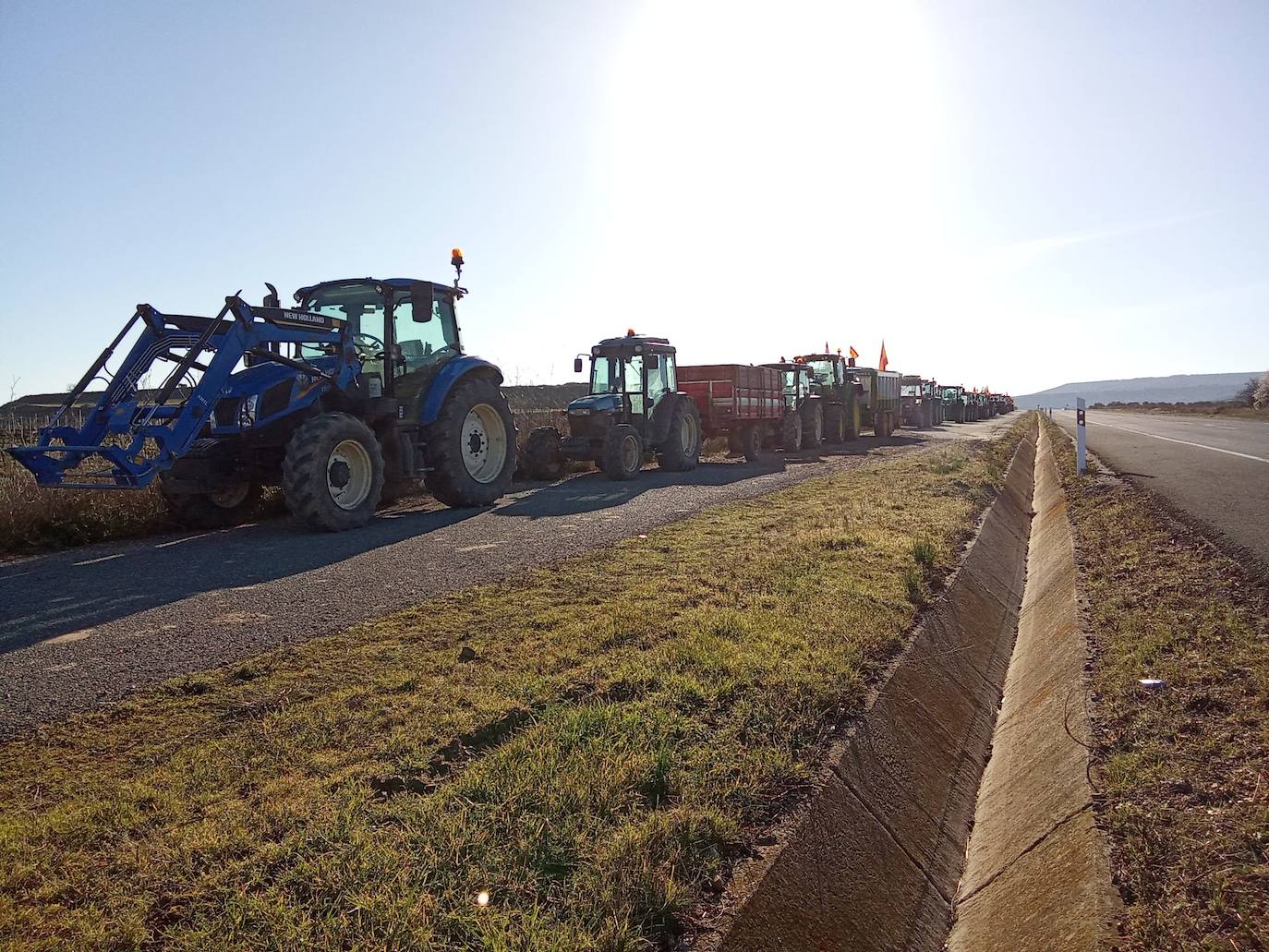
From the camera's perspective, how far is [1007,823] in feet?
12.6

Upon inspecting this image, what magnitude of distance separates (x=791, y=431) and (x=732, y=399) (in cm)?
383

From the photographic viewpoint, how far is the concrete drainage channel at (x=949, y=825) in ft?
8.93

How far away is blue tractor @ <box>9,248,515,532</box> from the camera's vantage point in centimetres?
805

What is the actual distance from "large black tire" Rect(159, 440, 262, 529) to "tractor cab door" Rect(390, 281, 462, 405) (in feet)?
7.00

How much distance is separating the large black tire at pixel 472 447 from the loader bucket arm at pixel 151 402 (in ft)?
6.37

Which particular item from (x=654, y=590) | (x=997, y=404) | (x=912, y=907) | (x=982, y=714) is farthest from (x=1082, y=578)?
(x=997, y=404)

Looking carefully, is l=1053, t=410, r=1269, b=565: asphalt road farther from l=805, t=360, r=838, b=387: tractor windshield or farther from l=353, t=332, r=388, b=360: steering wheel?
l=353, t=332, r=388, b=360: steering wheel

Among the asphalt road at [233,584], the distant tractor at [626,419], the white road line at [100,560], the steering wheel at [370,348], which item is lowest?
the asphalt road at [233,584]

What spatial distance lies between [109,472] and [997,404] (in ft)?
272

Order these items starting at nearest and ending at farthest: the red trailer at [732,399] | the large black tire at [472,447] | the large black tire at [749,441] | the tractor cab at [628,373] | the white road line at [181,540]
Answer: the white road line at [181,540] → the large black tire at [472,447] → the tractor cab at [628,373] → the red trailer at [732,399] → the large black tire at [749,441]

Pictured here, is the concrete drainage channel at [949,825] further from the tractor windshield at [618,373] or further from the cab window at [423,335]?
the tractor windshield at [618,373]

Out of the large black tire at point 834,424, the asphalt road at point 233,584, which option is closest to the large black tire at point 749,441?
the large black tire at point 834,424

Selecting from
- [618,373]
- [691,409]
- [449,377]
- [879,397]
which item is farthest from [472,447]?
[879,397]

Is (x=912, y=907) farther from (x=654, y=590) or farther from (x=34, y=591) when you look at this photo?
(x=34, y=591)
